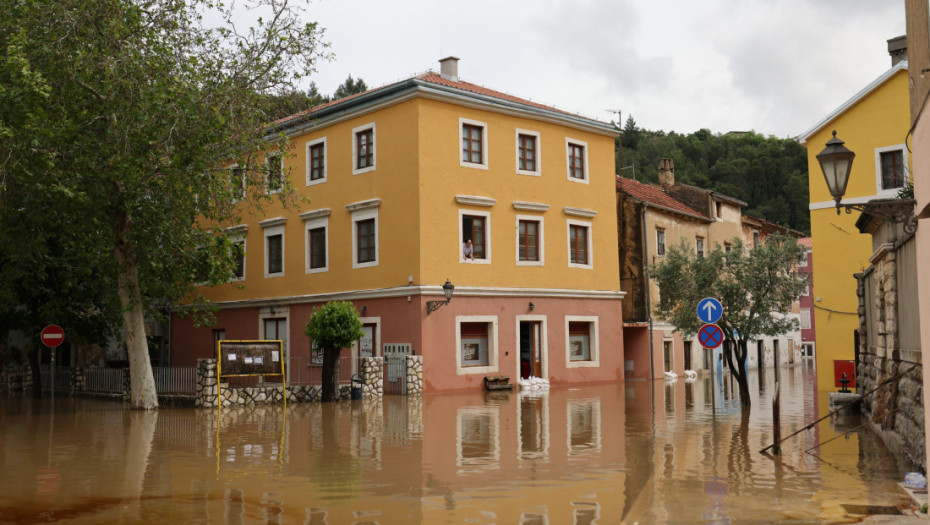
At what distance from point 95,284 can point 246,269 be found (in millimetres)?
6865

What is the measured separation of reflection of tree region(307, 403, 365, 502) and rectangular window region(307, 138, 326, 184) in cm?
1744

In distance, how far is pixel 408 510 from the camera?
8.47m

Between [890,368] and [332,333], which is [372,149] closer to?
[332,333]

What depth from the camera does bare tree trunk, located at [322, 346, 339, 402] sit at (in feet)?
77.8

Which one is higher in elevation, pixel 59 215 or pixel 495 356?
pixel 59 215

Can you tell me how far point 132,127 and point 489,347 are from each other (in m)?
14.1

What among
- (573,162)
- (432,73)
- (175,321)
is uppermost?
(432,73)

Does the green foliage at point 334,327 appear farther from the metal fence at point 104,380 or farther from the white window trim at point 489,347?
the metal fence at point 104,380

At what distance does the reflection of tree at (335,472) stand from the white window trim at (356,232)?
549 inches

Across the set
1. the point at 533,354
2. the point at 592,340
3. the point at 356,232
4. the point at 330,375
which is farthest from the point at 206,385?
the point at 592,340

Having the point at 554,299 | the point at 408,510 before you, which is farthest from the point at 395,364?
the point at 408,510

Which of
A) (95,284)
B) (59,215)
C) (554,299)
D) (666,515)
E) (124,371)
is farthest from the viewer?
(554,299)

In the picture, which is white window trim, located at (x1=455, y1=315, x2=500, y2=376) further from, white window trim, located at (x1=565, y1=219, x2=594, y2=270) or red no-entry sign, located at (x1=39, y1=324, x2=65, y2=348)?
red no-entry sign, located at (x1=39, y1=324, x2=65, y2=348)

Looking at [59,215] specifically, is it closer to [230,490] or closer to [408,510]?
[230,490]
